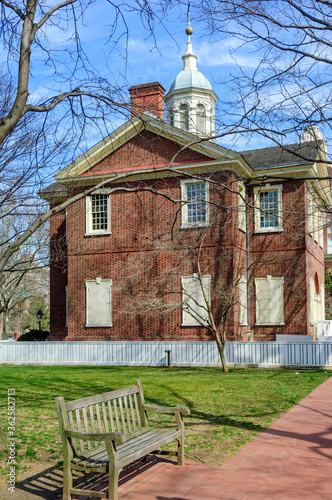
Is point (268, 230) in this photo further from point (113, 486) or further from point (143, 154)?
point (113, 486)

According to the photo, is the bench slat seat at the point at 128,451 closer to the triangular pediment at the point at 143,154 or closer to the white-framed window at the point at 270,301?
the triangular pediment at the point at 143,154

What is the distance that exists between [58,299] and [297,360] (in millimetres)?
12903

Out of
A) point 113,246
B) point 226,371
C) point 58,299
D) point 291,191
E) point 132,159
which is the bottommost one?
point 226,371

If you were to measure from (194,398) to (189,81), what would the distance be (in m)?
28.0

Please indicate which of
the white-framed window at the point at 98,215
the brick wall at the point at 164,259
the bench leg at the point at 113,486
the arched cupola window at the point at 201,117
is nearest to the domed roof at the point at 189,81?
the arched cupola window at the point at 201,117

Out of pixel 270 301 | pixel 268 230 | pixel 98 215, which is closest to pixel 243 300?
pixel 270 301

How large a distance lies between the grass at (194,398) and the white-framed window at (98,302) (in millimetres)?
4331

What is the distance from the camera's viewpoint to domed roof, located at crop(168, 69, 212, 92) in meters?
35.8

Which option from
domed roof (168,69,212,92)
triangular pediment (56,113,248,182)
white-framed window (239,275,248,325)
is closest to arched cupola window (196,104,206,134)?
triangular pediment (56,113,248,182)

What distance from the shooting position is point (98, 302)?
24.5m

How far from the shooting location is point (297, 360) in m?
19.2

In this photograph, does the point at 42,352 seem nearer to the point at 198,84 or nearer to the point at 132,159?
the point at 132,159

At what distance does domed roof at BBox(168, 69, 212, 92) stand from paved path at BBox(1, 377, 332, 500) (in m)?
30.5

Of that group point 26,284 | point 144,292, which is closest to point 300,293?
point 144,292
